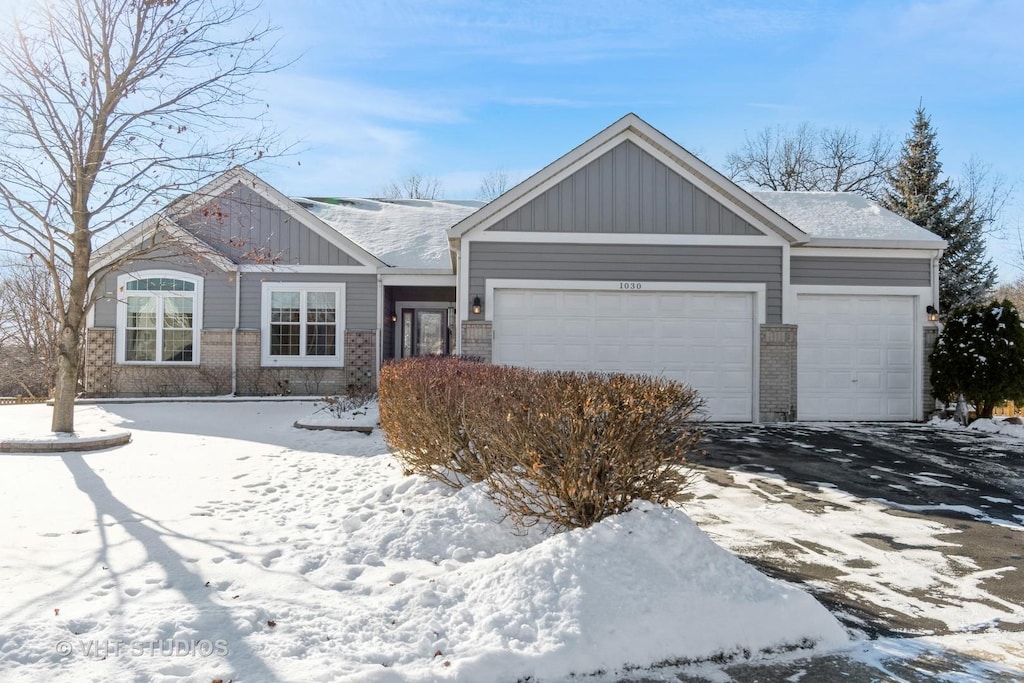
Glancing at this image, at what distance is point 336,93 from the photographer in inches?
427

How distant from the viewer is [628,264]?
12.0m

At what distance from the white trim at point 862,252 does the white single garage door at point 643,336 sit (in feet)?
5.32

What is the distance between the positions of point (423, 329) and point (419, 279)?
456 centimetres

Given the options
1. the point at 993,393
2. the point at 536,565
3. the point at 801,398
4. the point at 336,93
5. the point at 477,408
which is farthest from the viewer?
the point at 801,398

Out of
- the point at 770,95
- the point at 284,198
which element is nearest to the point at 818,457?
the point at 770,95

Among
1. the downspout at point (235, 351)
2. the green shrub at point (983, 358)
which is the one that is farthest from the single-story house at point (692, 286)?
the downspout at point (235, 351)

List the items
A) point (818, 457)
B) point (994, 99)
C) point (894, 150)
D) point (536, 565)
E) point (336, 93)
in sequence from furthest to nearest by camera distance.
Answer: point (894, 150), point (994, 99), point (336, 93), point (818, 457), point (536, 565)

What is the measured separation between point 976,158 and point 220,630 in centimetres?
3324

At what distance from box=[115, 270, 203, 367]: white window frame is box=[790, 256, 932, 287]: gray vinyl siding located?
43.1 ft

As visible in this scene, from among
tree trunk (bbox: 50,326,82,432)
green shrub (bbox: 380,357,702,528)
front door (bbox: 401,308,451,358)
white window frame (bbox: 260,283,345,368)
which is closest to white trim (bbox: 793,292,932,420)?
green shrub (bbox: 380,357,702,528)

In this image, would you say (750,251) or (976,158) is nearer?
(750,251)

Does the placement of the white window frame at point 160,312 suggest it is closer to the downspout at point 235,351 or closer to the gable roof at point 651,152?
the downspout at point 235,351

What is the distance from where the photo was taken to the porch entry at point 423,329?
18406 millimetres

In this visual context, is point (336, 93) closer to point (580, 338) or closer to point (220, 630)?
point (580, 338)
